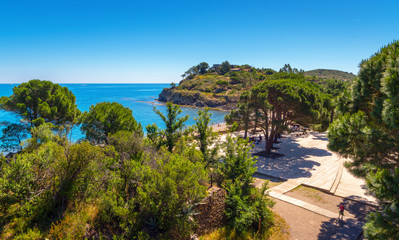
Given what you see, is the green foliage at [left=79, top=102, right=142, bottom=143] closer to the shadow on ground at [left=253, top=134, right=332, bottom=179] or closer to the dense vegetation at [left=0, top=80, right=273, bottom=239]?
the dense vegetation at [left=0, top=80, right=273, bottom=239]

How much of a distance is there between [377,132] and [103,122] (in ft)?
62.6

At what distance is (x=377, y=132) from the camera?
767cm

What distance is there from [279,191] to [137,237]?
12.1 metres

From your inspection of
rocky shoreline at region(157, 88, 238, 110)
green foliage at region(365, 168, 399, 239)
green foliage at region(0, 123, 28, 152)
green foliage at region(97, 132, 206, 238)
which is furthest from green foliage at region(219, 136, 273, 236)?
rocky shoreline at region(157, 88, 238, 110)

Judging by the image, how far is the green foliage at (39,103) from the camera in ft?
65.9

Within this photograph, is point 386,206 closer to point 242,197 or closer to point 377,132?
point 377,132

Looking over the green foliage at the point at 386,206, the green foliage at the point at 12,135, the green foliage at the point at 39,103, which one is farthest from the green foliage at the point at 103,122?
the green foliage at the point at 386,206

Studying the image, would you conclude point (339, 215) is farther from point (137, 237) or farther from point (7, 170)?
point (7, 170)

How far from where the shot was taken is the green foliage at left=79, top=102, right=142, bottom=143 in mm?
17984

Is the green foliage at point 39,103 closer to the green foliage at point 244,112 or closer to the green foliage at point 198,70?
the green foliage at point 244,112

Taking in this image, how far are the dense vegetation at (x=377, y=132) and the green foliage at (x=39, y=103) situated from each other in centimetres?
2168

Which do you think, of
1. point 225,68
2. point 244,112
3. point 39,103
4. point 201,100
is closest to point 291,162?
point 244,112

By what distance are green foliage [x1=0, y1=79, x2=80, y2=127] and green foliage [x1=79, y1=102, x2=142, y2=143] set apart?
7.29ft

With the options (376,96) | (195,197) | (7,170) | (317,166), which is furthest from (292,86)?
(7,170)
